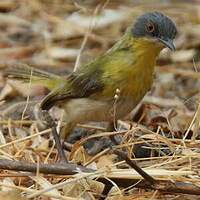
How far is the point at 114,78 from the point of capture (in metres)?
4.53

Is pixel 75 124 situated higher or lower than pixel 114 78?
lower

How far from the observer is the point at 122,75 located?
4.53 metres

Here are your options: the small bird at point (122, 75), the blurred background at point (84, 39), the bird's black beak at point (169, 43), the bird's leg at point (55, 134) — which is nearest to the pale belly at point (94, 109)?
the small bird at point (122, 75)

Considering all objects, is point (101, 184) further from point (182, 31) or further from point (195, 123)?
point (182, 31)

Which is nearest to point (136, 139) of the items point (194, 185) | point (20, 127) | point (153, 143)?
point (153, 143)

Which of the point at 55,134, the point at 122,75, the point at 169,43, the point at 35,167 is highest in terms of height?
the point at 169,43

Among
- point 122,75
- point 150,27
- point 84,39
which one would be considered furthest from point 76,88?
point 84,39

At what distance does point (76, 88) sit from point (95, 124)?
0.61 m

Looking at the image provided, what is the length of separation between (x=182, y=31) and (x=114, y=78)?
10.3ft

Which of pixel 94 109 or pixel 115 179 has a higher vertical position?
pixel 94 109

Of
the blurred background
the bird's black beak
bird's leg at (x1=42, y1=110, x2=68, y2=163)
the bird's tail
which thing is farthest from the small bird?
the blurred background

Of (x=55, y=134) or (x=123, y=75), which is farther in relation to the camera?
(x=55, y=134)

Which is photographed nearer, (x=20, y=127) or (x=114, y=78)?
(x=114, y=78)

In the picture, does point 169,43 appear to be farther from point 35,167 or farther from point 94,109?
point 35,167
